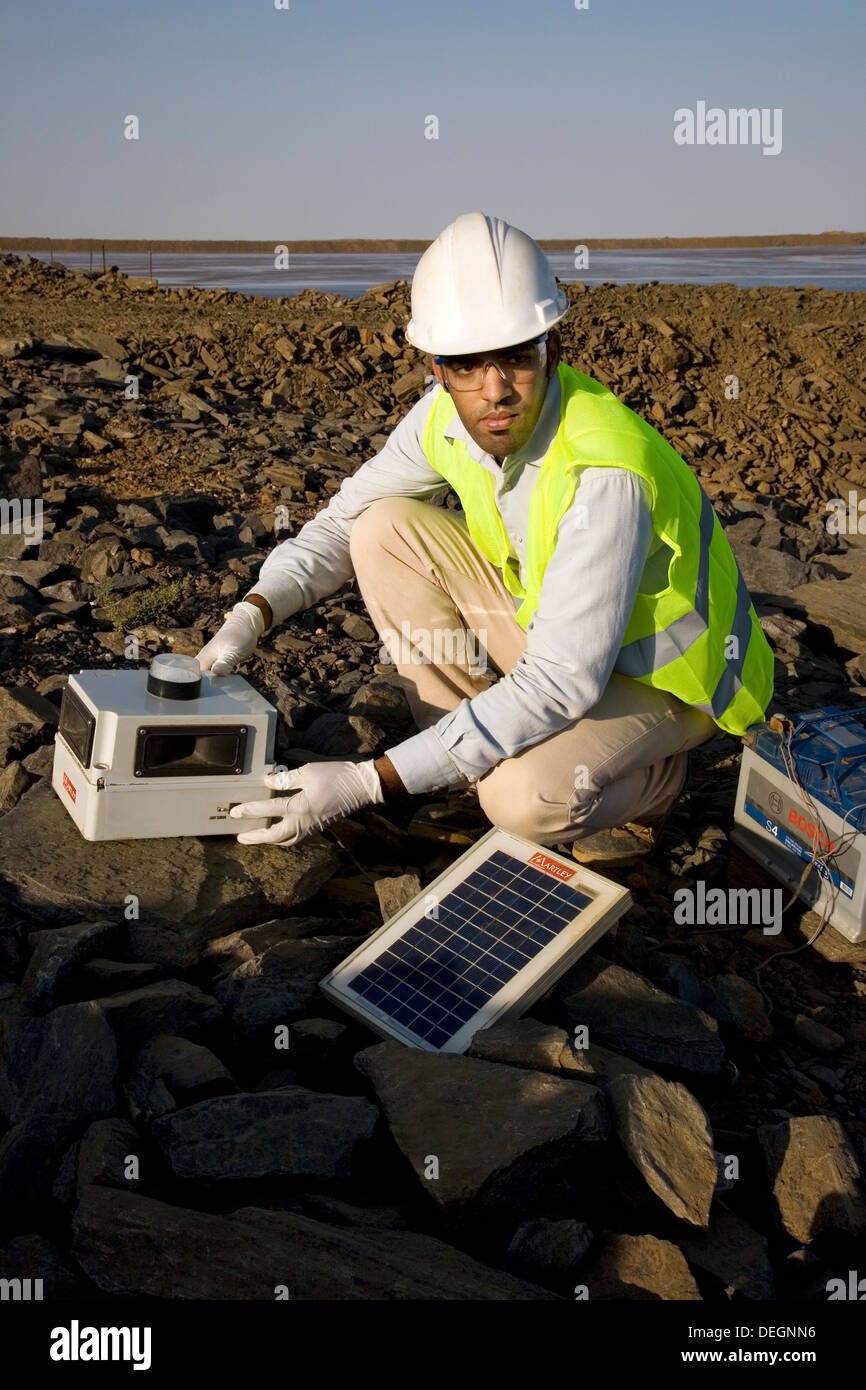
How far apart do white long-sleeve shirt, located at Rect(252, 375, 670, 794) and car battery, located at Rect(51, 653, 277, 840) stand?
1.44 feet

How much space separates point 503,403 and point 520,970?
153 centimetres

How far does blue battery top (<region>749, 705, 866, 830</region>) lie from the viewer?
3455 millimetres

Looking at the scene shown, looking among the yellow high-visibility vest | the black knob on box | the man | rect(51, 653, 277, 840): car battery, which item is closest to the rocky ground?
rect(51, 653, 277, 840): car battery

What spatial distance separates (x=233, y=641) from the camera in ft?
12.5

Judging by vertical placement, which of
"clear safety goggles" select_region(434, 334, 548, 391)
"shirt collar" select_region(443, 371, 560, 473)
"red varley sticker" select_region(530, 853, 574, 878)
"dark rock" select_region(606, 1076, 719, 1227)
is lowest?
"dark rock" select_region(606, 1076, 719, 1227)

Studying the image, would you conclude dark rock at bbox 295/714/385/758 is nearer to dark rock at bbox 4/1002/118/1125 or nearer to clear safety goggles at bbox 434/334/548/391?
clear safety goggles at bbox 434/334/548/391

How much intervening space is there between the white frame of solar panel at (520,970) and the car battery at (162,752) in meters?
0.57

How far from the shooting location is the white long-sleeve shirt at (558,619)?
3.06 m

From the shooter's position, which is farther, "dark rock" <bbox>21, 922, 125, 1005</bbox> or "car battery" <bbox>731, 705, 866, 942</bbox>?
"car battery" <bbox>731, 705, 866, 942</bbox>

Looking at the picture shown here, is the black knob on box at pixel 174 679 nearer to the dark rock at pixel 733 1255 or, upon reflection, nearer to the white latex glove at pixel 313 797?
the white latex glove at pixel 313 797

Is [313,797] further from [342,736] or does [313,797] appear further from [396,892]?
[342,736]

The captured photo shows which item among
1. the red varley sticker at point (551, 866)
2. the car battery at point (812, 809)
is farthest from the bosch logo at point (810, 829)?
the red varley sticker at point (551, 866)

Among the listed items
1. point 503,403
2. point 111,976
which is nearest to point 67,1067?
point 111,976

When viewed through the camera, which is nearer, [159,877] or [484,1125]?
[484,1125]
